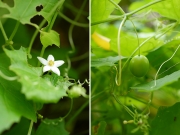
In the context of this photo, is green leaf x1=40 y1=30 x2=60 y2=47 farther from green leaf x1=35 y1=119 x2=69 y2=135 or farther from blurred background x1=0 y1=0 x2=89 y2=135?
blurred background x1=0 y1=0 x2=89 y2=135

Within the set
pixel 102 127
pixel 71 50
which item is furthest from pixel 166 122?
pixel 71 50

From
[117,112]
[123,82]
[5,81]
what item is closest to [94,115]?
[117,112]

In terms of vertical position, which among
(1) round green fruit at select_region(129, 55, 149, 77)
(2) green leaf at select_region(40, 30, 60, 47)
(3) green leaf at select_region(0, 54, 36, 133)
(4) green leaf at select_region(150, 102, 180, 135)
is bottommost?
(4) green leaf at select_region(150, 102, 180, 135)

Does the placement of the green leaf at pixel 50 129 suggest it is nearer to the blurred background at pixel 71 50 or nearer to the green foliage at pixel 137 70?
the green foliage at pixel 137 70

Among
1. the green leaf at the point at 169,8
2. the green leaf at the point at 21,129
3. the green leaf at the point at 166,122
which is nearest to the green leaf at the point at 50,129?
the green leaf at the point at 21,129

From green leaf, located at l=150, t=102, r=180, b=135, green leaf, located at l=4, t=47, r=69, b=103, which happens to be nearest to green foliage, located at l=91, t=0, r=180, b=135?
green leaf, located at l=150, t=102, r=180, b=135

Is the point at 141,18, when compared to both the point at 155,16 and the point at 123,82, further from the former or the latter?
the point at 123,82
